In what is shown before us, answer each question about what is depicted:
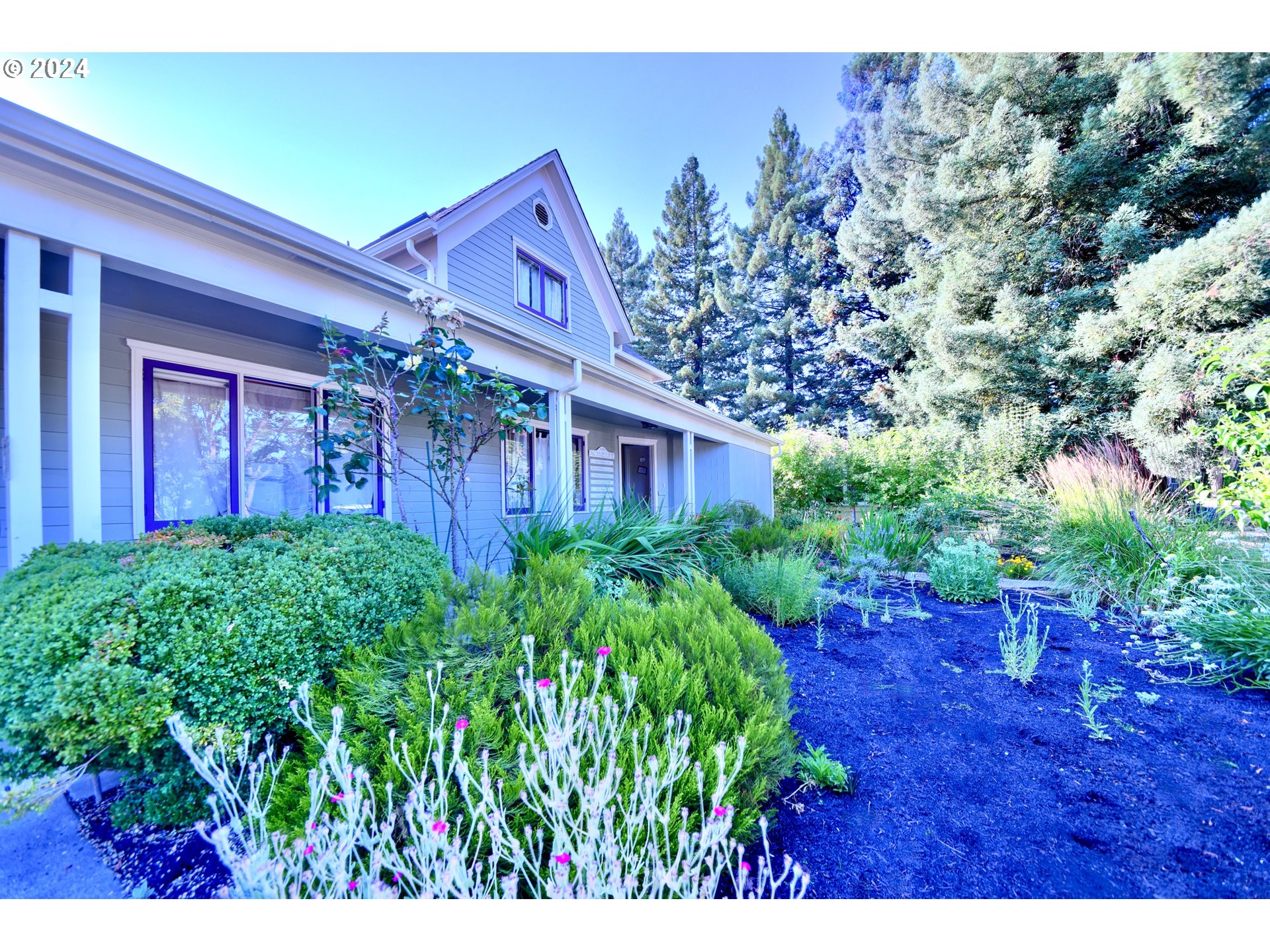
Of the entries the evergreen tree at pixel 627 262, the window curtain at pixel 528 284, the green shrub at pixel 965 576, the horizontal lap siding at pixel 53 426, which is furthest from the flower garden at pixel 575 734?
the evergreen tree at pixel 627 262

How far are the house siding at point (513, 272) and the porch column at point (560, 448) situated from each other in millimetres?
1003

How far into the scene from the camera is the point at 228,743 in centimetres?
171

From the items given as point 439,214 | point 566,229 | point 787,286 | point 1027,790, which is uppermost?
point 787,286

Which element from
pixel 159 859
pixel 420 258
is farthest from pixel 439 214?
Answer: pixel 159 859

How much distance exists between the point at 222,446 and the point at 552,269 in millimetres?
5906

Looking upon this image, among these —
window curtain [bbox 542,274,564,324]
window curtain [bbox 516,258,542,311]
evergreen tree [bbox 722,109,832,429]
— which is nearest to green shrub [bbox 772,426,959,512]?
evergreen tree [bbox 722,109,832,429]

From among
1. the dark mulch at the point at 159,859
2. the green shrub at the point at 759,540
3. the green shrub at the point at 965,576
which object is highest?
the green shrub at the point at 759,540

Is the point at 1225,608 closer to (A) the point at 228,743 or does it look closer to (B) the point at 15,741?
(A) the point at 228,743

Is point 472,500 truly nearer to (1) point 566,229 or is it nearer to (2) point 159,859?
(2) point 159,859

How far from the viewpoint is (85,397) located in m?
2.10

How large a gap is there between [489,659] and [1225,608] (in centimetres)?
415

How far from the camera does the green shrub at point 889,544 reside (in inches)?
238

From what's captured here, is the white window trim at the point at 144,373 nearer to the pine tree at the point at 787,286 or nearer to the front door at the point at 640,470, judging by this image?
the front door at the point at 640,470
